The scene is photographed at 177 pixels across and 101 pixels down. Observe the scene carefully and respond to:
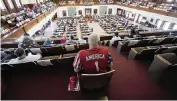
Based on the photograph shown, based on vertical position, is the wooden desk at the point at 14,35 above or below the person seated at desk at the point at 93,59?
below

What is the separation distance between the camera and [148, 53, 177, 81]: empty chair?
1.79 metres

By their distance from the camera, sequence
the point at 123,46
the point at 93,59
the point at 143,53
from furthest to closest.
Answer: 1. the point at 123,46
2. the point at 143,53
3. the point at 93,59

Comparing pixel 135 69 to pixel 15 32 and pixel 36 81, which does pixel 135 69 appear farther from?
pixel 15 32

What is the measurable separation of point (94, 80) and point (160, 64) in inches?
45.1

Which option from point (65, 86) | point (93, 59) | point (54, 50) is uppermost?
Result: point (93, 59)

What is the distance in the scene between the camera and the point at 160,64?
1828 mm

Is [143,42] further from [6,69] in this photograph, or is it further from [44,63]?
[6,69]

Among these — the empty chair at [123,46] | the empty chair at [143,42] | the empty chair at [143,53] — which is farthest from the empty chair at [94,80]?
the empty chair at [143,42]

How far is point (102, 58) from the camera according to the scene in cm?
147

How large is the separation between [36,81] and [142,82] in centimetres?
186

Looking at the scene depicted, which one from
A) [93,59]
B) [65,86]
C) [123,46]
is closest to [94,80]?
[93,59]

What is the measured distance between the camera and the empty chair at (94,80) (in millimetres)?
1392

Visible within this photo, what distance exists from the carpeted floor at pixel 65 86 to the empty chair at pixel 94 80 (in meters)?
0.19

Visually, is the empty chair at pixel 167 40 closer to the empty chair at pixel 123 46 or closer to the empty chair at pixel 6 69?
the empty chair at pixel 123 46
